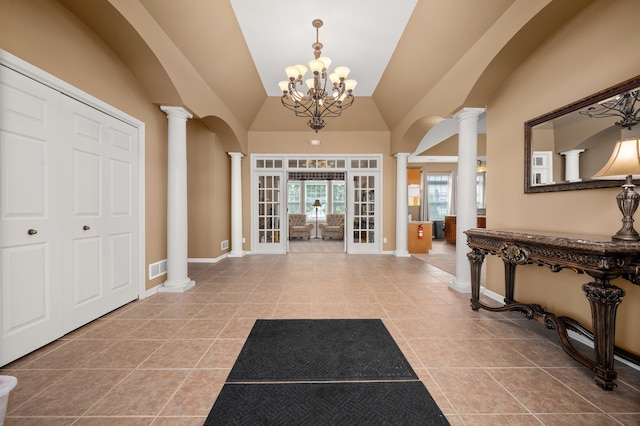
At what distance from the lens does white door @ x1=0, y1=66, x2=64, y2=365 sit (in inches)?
71.6


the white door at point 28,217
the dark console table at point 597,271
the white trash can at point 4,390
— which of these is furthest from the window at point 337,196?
the white trash can at point 4,390

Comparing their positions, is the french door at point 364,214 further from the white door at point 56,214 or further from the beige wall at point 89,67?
the white door at point 56,214

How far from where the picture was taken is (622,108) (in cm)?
186

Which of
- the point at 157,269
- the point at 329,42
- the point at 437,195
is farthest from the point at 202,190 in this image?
the point at 437,195

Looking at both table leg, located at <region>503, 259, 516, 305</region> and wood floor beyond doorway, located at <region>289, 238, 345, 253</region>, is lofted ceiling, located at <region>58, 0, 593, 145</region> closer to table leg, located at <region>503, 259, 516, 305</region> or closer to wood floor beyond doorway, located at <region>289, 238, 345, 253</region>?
table leg, located at <region>503, 259, 516, 305</region>

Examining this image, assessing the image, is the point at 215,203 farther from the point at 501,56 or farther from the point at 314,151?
the point at 501,56

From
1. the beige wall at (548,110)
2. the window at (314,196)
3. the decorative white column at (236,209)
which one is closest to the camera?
the beige wall at (548,110)

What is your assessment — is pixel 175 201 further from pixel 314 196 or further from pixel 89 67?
pixel 314 196

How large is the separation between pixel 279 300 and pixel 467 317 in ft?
6.74

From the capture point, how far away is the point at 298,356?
199cm

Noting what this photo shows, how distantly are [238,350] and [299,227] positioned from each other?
749 centimetres

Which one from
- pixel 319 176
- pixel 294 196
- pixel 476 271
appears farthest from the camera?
pixel 294 196

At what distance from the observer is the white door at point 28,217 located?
1.82 m

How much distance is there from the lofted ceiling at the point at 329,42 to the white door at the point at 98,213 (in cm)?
80
